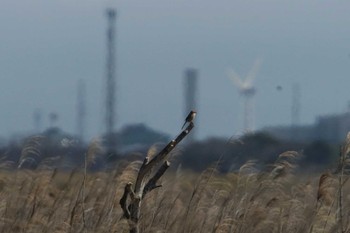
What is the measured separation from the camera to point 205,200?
1169cm

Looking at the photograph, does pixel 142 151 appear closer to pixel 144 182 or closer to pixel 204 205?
pixel 204 205

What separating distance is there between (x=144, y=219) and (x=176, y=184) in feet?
10.0

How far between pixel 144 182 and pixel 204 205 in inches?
116

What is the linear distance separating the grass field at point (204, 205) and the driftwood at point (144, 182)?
127cm

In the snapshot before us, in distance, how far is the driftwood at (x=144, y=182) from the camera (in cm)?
802

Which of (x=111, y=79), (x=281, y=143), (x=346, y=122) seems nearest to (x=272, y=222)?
(x=346, y=122)

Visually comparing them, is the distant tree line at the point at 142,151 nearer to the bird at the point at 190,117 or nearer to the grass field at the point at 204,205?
the grass field at the point at 204,205

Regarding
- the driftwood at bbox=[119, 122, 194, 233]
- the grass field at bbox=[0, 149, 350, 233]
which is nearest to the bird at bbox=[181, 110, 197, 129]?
the driftwood at bbox=[119, 122, 194, 233]

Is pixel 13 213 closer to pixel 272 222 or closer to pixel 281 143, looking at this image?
pixel 272 222

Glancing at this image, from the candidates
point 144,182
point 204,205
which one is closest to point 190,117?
point 144,182

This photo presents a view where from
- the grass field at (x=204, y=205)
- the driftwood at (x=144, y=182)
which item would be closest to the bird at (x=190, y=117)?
the driftwood at (x=144, y=182)

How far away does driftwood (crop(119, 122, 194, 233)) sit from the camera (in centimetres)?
802

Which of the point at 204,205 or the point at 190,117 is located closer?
the point at 190,117

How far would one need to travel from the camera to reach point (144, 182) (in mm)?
8328
